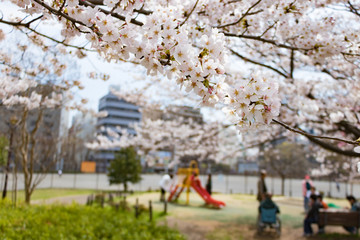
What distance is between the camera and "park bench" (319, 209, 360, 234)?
6.41 m

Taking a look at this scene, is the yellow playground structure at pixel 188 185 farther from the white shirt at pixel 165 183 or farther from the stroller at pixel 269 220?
the stroller at pixel 269 220

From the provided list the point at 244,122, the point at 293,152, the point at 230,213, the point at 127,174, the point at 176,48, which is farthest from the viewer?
→ the point at 293,152

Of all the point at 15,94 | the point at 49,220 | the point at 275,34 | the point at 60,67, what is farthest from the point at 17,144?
the point at 275,34

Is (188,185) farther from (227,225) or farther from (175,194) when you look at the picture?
(227,225)

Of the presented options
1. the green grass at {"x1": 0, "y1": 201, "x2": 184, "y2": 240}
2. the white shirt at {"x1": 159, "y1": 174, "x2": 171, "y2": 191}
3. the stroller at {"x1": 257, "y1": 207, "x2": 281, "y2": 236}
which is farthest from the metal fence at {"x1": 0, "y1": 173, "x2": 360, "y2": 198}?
the stroller at {"x1": 257, "y1": 207, "x2": 281, "y2": 236}

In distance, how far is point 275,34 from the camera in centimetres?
358

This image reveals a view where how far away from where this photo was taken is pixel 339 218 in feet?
21.1

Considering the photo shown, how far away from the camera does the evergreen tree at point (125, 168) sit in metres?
16.4

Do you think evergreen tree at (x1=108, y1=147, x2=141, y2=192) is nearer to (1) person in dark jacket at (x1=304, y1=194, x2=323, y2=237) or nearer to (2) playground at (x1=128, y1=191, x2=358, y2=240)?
(2) playground at (x1=128, y1=191, x2=358, y2=240)

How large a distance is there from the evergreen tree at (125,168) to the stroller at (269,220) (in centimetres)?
1118

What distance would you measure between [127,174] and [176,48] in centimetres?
1613

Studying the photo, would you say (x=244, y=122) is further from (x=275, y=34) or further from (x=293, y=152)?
(x=293, y=152)

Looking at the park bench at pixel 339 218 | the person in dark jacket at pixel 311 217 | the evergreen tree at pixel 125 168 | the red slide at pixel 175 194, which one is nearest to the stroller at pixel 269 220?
the person in dark jacket at pixel 311 217

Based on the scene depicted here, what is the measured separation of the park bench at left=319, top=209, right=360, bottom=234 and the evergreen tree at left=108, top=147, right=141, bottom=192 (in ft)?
39.3
